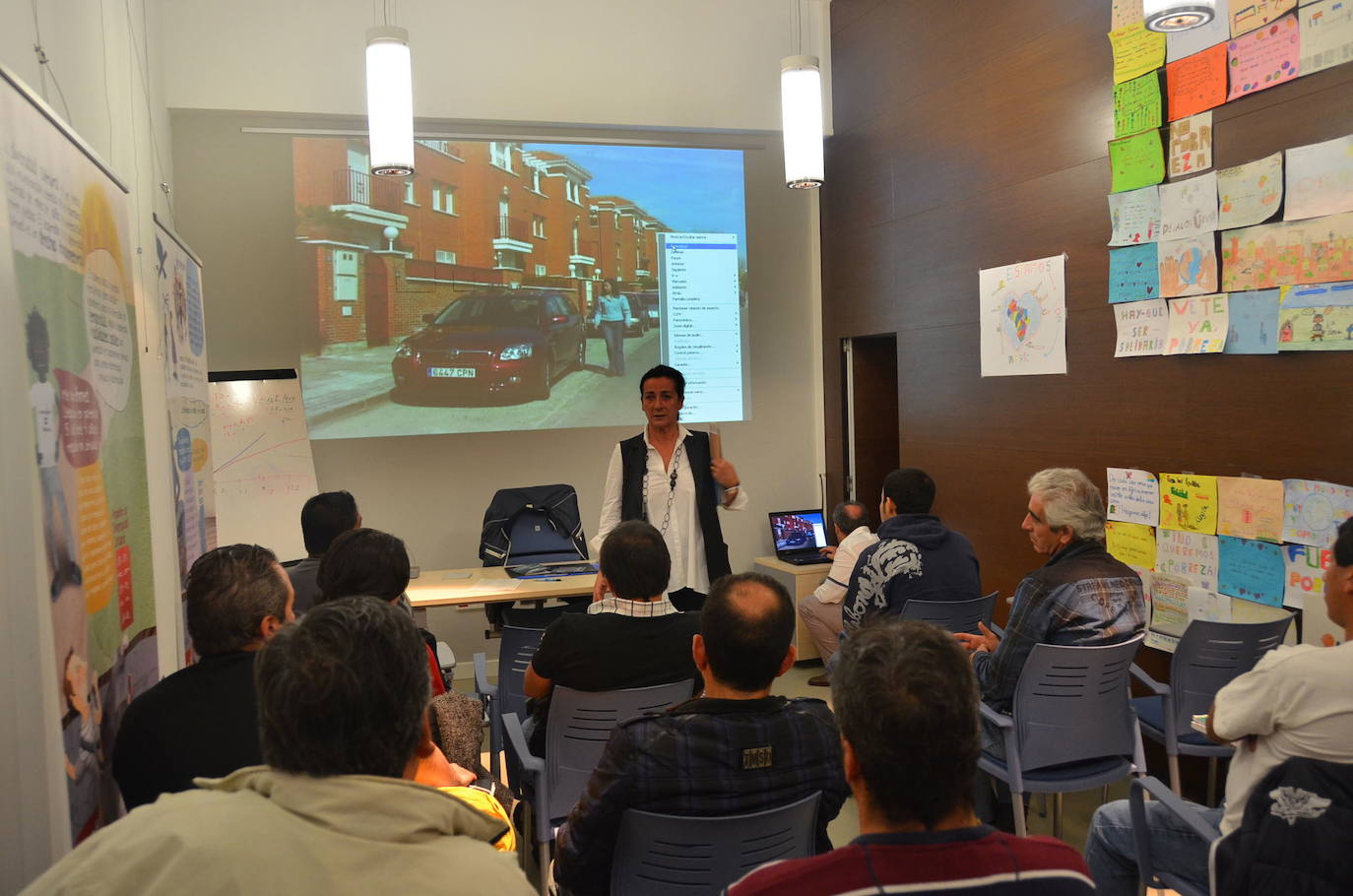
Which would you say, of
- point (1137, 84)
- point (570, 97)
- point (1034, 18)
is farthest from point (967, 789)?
point (570, 97)

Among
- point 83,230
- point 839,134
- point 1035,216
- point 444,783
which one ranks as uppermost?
point 839,134

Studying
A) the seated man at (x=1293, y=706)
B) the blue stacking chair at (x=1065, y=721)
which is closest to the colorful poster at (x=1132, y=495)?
the blue stacking chair at (x=1065, y=721)

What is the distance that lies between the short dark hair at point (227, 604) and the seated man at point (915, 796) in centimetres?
114

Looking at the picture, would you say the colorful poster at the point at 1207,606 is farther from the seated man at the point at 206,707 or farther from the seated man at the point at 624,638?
the seated man at the point at 206,707

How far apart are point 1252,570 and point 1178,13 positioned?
1818mm

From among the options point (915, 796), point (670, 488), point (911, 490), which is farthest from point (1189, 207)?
point (915, 796)

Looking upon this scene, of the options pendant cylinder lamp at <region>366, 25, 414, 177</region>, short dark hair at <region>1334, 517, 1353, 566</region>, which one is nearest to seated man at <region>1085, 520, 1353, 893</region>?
short dark hair at <region>1334, 517, 1353, 566</region>

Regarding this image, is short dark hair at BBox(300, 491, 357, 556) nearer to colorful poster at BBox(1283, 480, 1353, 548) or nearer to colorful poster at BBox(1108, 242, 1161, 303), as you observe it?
colorful poster at BBox(1108, 242, 1161, 303)

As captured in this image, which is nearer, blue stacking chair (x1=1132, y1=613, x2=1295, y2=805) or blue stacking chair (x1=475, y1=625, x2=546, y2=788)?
blue stacking chair (x1=1132, y1=613, x2=1295, y2=805)

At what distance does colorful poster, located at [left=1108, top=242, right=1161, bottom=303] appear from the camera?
359 cm

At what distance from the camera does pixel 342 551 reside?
245 cm

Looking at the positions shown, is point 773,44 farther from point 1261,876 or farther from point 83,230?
point 1261,876

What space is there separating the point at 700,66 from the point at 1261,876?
5.25m

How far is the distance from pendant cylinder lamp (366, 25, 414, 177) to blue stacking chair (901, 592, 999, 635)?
271 cm
